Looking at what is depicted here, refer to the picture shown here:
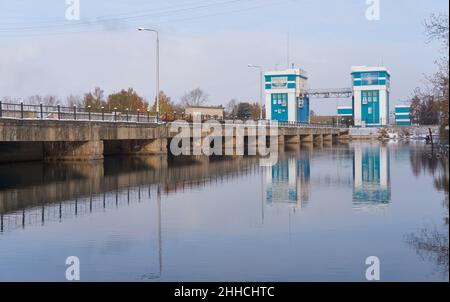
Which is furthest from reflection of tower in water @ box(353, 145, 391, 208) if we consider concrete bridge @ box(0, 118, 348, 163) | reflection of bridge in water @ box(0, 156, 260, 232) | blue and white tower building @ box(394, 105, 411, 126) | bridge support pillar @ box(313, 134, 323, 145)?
blue and white tower building @ box(394, 105, 411, 126)

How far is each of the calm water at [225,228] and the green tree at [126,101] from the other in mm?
74903

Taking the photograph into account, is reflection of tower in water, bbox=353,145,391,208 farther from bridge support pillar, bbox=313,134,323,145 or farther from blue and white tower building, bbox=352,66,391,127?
blue and white tower building, bbox=352,66,391,127

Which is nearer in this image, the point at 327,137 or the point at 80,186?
the point at 80,186

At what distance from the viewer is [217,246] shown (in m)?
12.4

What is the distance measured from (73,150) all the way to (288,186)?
64.4 ft

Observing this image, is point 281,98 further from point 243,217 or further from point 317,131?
point 243,217

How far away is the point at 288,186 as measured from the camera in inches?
970

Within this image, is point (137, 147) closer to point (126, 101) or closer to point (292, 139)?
point (292, 139)

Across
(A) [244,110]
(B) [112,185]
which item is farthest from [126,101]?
(B) [112,185]

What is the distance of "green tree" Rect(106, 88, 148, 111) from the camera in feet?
332

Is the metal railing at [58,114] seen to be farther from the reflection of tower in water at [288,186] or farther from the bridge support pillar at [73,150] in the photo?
the reflection of tower in water at [288,186]
